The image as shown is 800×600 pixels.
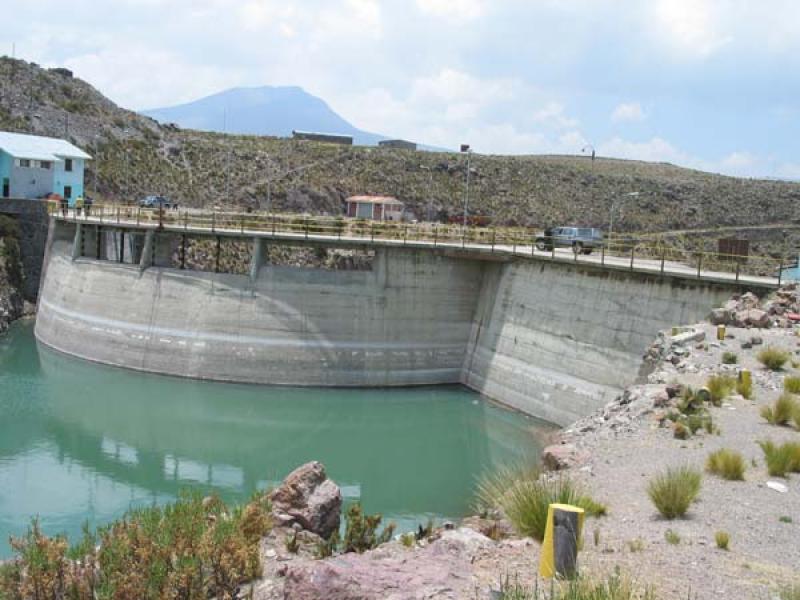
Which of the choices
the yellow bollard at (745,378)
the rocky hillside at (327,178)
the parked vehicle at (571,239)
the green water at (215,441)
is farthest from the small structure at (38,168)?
the yellow bollard at (745,378)

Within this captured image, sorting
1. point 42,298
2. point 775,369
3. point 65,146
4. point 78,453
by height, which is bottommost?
point 78,453

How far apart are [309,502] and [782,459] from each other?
289 inches

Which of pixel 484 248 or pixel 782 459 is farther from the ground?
pixel 484 248

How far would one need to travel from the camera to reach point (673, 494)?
1141cm

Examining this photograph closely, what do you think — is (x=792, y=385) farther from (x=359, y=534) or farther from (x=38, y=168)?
(x=38, y=168)

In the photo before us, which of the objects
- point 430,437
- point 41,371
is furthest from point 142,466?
point 41,371

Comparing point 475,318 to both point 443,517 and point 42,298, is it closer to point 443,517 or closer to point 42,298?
point 443,517

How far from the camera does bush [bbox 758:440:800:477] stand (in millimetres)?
13188

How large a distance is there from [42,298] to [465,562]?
38401 millimetres

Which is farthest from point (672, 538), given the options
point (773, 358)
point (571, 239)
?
point (571, 239)

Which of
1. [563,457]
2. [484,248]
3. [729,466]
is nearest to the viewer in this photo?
[729,466]

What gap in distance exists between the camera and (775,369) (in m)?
19.4

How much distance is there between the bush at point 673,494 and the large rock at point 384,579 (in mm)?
3083

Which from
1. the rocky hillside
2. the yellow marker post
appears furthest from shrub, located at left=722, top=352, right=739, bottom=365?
the rocky hillside
